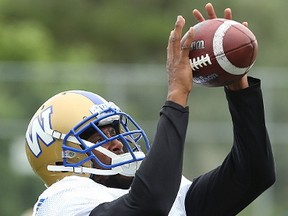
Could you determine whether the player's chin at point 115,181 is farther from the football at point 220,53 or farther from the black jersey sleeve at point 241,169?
the football at point 220,53

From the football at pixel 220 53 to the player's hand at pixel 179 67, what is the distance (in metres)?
0.08

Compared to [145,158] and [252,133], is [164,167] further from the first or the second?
[252,133]

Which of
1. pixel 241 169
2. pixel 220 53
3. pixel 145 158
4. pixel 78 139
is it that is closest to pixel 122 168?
pixel 78 139

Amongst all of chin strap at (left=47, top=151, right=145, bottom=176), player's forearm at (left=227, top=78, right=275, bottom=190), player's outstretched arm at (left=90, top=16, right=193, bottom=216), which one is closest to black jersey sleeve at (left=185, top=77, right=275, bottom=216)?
player's forearm at (left=227, top=78, right=275, bottom=190)

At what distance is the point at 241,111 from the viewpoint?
449cm

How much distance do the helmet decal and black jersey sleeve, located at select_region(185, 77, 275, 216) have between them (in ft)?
2.20

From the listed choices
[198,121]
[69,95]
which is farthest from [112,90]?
[69,95]

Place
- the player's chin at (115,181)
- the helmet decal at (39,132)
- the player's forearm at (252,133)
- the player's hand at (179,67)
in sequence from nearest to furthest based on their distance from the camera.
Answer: the player's hand at (179,67), the player's forearm at (252,133), the player's chin at (115,181), the helmet decal at (39,132)

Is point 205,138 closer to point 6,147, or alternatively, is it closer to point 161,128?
point 6,147

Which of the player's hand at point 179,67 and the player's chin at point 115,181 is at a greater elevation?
the player's hand at point 179,67

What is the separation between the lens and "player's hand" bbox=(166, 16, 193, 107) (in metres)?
4.20

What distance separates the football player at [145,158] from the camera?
413 centimetres

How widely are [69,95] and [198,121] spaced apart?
24.3 feet

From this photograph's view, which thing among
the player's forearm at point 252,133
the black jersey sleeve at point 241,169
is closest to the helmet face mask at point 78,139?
the black jersey sleeve at point 241,169
